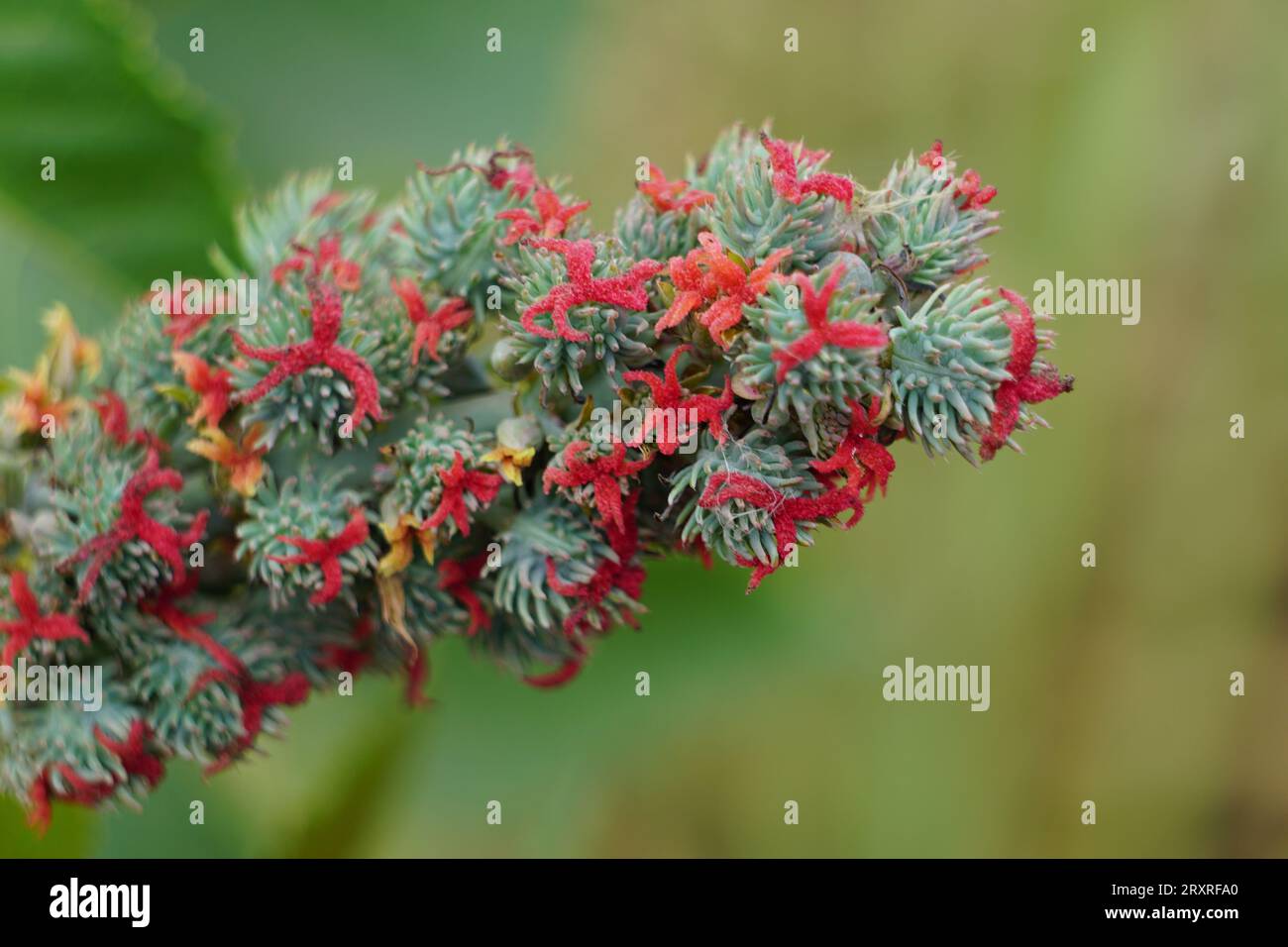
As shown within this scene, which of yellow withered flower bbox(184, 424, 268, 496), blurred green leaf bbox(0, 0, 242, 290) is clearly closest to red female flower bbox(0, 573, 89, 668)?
yellow withered flower bbox(184, 424, 268, 496)

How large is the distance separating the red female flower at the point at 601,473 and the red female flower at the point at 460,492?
12 centimetres

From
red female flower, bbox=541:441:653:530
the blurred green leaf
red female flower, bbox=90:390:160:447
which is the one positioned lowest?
red female flower, bbox=541:441:653:530

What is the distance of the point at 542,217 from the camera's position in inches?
76.2

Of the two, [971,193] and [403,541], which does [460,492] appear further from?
[971,193]

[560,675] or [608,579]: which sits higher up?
[608,579]

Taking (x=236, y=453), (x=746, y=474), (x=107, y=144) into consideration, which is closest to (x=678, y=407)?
(x=746, y=474)

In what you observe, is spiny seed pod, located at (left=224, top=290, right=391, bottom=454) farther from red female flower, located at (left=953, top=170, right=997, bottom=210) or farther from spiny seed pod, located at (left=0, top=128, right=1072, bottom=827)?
red female flower, located at (left=953, top=170, right=997, bottom=210)

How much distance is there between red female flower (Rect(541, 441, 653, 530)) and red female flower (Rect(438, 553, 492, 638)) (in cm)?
31

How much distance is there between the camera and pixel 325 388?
192 cm

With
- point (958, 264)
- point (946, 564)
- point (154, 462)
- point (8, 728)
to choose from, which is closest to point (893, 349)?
point (958, 264)

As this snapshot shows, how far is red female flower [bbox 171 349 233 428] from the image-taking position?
207 cm

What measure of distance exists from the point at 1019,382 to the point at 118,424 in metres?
1.66

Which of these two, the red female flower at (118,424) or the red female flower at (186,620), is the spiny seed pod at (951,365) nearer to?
the red female flower at (186,620)

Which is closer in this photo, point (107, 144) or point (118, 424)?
point (118, 424)
